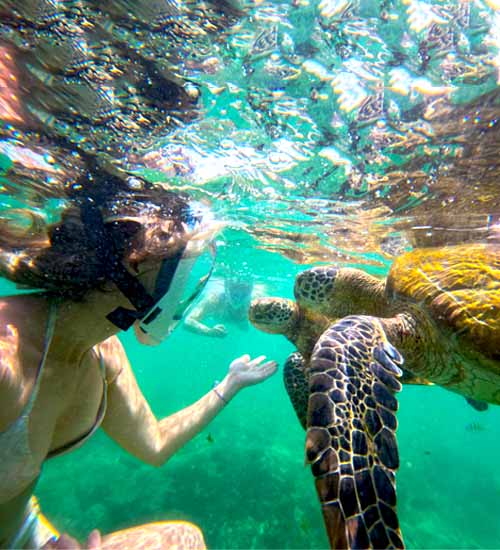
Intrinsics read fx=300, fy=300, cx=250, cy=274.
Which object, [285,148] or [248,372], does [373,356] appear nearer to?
[248,372]

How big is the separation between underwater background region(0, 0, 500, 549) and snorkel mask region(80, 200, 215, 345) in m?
2.00

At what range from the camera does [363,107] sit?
3.65m

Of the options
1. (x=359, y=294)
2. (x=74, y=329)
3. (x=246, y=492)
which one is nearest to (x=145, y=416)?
(x=74, y=329)

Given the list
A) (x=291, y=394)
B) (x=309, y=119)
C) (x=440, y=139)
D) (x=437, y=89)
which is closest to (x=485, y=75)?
(x=437, y=89)

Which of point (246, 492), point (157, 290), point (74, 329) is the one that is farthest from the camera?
point (246, 492)

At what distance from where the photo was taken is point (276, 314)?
189 inches

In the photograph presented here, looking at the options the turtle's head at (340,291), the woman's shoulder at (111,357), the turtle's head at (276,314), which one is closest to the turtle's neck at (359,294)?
the turtle's head at (340,291)

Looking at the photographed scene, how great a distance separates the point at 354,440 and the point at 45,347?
5.89ft

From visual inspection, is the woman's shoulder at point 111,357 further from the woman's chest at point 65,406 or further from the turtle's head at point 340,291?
the turtle's head at point 340,291

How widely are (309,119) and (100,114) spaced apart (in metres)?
2.63

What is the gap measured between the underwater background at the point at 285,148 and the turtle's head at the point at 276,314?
7.91 ft

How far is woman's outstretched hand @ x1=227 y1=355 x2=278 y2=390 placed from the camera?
3508mm

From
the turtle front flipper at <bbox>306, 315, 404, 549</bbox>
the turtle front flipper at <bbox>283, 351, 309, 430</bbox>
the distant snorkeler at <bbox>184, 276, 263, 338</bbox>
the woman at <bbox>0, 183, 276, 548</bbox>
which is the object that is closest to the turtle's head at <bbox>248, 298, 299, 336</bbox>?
the turtle front flipper at <bbox>283, 351, 309, 430</bbox>

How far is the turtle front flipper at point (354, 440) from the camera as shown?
1.29 meters
